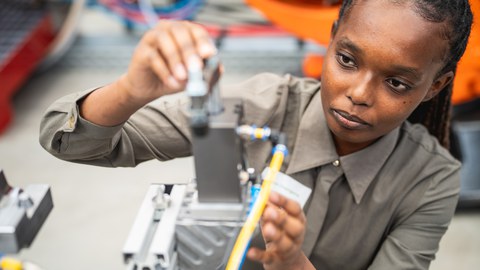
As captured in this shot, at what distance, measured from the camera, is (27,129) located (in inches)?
90.0

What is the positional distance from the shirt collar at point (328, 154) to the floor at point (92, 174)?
225 millimetres

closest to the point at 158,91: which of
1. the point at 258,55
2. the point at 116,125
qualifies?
the point at 116,125

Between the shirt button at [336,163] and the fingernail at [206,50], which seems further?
the shirt button at [336,163]

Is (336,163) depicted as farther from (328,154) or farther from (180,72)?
(180,72)

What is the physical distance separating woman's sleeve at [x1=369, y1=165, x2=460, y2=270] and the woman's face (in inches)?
8.1

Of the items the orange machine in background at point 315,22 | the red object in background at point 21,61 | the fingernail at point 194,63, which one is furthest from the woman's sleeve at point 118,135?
the red object in background at point 21,61

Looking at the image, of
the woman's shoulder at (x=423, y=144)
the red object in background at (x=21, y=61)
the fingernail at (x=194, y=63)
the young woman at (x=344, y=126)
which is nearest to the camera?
the fingernail at (x=194, y=63)

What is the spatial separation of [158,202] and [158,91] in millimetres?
142

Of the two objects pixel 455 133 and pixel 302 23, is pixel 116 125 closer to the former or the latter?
pixel 302 23

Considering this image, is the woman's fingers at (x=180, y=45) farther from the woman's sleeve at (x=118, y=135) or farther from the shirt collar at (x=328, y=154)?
the shirt collar at (x=328, y=154)

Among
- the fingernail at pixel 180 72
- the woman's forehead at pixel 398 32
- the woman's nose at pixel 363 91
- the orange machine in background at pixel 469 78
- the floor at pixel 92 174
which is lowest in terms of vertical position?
the floor at pixel 92 174

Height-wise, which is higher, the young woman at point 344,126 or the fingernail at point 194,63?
the fingernail at point 194,63

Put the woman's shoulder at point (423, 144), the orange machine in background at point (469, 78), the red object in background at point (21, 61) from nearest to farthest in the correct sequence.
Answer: the woman's shoulder at point (423, 144), the orange machine in background at point (469, 78), the red object in background at point (21, 61)

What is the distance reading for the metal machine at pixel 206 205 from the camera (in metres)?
0.54
